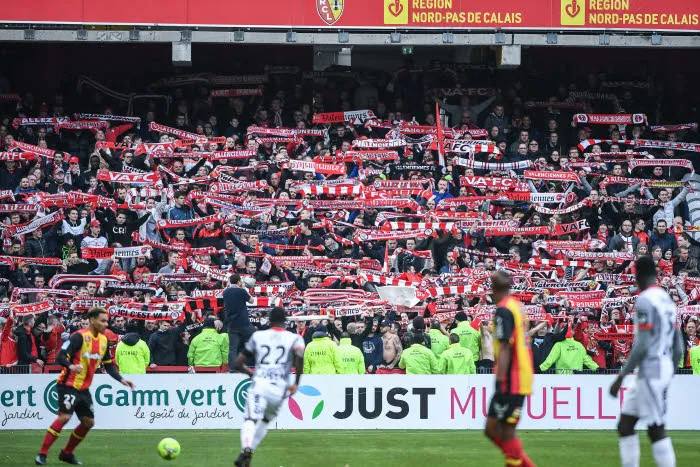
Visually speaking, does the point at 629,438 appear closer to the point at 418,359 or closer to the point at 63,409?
the point at 63,409

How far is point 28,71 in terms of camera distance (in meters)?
30.3

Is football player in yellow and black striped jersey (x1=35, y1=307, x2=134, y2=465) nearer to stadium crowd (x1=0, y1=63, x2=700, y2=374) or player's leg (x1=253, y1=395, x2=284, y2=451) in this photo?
player's leg (x1=253, y1=395, x2=284, y2=451)

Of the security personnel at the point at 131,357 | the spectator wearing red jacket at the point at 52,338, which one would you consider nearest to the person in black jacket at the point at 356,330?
the security personnel at the point at 131,357

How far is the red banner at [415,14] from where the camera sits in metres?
26.5

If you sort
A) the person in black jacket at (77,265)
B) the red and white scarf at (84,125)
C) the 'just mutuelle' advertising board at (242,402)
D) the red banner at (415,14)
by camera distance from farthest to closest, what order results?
the red and white scarf at (84,125)
the red banner at (415,14)
the person in black jacket at (77,265)
the 'just mutuelle' advertising board at (242,402)

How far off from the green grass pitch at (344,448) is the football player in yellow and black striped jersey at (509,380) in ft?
12.4

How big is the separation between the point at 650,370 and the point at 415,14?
17827 mm

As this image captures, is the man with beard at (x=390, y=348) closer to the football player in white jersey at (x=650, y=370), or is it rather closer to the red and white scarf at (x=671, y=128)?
the football player in white jersey at (x=650, y=370)

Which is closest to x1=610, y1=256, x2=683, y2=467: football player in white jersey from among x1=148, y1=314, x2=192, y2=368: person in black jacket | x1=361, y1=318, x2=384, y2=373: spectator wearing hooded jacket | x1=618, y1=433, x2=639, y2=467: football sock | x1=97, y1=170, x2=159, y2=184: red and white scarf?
x1=618, y1=433, x2=639, y2=467: football sock

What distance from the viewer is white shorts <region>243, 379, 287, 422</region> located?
39.9ft

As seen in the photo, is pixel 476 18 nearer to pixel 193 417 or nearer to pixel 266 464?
pixel 193 417

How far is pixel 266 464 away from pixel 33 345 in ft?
25.0

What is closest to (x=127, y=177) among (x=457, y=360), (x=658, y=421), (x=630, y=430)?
(x=457, y=360)

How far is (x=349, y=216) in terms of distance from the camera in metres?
24.4
